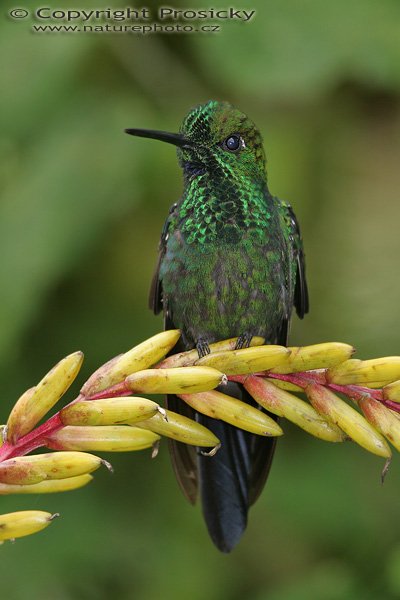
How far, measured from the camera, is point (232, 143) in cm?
352

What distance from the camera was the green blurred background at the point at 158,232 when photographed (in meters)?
3.76

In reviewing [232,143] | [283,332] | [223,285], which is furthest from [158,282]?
[232,143]

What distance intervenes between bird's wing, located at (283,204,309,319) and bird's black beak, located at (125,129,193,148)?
583 millimetres

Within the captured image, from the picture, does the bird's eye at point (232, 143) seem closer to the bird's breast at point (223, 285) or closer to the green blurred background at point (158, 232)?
the green blurred background at point (158, 232)

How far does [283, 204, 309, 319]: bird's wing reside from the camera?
147 inches

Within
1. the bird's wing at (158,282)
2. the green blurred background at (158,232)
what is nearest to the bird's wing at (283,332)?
the green blurred background at (158,232)

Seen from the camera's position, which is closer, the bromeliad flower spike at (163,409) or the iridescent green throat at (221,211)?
the bromeliad flower spike at (163,409)

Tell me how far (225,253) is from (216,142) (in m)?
0.46

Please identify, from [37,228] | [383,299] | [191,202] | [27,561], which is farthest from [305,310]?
[27,561]

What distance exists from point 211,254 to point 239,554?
1.81 metres

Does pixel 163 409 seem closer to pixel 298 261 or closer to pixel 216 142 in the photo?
pixel 216 142

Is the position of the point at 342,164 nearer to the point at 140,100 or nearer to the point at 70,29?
the point at 140,100

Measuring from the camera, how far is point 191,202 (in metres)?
3.47

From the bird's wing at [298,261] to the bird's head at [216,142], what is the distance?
30cm
